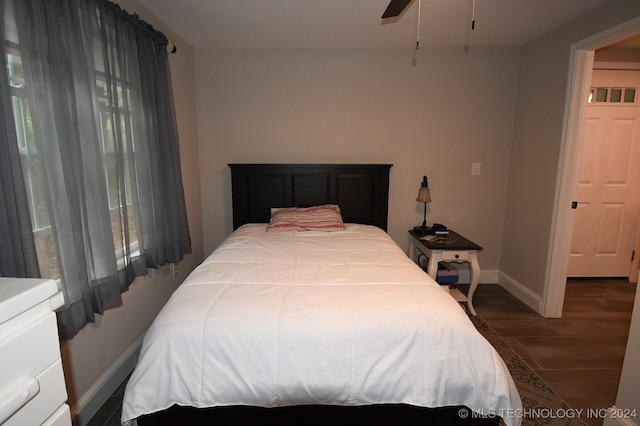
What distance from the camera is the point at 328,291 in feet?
5.33

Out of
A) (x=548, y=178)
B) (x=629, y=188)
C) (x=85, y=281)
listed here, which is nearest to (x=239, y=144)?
(x=85, y=281)

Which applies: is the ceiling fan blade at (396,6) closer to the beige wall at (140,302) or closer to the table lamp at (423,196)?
the beige wall at (140,302)

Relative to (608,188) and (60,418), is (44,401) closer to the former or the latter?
(60,418)

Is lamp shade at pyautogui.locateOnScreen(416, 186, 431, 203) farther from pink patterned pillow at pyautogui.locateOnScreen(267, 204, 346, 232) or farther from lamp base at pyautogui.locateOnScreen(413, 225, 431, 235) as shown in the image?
pink patterned pillow at pyautogui.locateOnScreen(267, 204, 346, 232)

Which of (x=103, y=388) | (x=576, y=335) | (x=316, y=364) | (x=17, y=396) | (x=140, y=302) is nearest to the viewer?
(x=17, y=396)

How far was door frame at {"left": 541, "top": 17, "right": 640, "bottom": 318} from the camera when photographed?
2523 mm

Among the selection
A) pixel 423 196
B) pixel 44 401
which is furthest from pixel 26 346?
pixel 423 196

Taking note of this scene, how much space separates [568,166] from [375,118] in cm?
170

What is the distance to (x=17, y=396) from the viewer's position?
662 millimetres

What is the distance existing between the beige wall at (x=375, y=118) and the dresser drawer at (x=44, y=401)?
2744 mm

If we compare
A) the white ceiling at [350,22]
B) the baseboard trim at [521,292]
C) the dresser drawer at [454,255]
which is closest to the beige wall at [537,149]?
the baseboard trim at [521,292]

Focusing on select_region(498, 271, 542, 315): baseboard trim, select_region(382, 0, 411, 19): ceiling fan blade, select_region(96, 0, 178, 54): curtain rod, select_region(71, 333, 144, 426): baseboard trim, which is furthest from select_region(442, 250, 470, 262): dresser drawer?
select_region(96, 0, 178, 54): curtain rod

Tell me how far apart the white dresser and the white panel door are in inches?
176

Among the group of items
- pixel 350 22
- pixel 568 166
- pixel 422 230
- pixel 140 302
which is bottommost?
pixel 140 302
